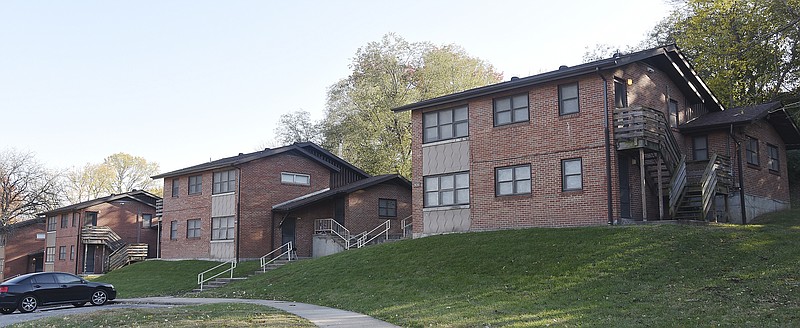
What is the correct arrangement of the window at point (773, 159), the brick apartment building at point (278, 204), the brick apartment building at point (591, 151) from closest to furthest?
the brick apartment building at point (591, 151)
the window at point (773, 159)
the brick apartment building at point (278, 204)

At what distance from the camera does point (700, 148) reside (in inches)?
1120

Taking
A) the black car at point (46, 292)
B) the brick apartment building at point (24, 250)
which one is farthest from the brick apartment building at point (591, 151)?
the brick apartment building at point (24, 250)

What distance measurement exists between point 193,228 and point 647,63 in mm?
26540

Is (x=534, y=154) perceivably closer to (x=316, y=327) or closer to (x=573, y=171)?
(x=573, y=171)

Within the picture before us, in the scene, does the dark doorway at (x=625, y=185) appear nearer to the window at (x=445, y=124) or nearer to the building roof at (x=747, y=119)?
the building roof at (x=747, y=119)

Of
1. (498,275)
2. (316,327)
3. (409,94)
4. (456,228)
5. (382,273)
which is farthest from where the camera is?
(409,94)

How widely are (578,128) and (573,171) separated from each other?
1484 millimetres

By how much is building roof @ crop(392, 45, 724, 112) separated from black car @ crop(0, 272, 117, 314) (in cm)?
1377

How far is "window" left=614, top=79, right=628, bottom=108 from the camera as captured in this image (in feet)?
81.9

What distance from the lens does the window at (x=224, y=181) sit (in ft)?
126

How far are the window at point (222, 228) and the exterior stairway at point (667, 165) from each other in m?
21.7

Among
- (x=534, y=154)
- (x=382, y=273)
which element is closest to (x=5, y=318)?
(x=382, y=273)

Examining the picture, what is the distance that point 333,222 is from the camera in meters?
37.7

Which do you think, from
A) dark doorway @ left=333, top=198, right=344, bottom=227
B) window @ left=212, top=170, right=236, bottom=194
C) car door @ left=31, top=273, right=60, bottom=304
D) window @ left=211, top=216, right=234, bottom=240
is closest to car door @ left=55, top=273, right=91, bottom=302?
car door @ left=31, top=273, right=60, bottom=304
